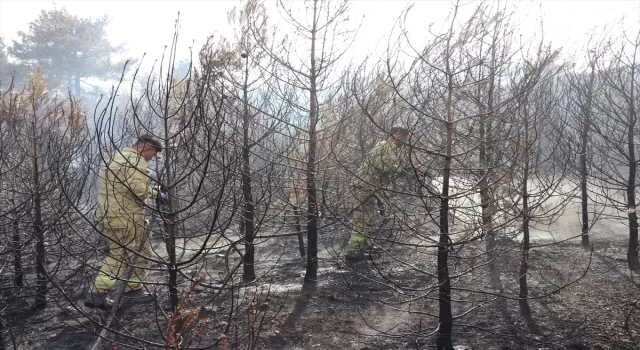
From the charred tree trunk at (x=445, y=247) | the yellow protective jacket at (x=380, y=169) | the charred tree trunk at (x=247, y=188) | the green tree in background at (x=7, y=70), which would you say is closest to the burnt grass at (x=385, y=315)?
the charred tree trunk at (x=445, y=247)

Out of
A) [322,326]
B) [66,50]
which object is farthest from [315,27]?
[66,50]

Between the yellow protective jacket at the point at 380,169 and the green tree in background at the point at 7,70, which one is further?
the green tree in background at the point at 7,70

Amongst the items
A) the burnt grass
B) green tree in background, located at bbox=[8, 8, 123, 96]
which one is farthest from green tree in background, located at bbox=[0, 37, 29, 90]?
the burnt grass

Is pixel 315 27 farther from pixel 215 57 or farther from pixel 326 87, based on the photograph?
pixel 215 57

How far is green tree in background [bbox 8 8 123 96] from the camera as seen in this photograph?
98.4ft

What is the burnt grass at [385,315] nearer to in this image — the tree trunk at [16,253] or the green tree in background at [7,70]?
the tree trunk at [16,253]

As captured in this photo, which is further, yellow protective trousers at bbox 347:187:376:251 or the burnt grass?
the burnt grass

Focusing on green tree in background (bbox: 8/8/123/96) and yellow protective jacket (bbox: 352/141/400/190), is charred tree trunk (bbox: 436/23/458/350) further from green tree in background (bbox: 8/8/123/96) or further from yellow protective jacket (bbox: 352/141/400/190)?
green tree in background (bbox: 8/8/123/96)

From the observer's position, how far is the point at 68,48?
105 ft

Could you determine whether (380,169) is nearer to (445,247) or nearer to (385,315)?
(385,315)

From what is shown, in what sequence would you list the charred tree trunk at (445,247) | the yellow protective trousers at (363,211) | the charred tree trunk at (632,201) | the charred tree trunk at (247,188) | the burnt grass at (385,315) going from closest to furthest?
the charred tree trunk at (445,247), the yellow protective trousers at (363,211), the burnt grass at (385,315), the charred tree trunk at (247,188), the charred tree trunk at (632,201)

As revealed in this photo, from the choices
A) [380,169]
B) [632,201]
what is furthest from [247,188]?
[632,201]

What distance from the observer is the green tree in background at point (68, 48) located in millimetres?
29984

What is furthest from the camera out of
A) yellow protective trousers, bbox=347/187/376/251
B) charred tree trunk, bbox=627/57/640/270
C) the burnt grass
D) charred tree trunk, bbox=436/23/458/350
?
charred tree trunk, bbox=627/57/640/270
